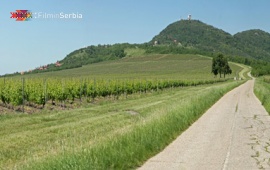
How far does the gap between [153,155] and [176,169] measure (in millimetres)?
1597

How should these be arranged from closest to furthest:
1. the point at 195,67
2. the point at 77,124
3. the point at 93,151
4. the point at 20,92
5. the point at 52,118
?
the point at 93,151 → the point at 77,124 → the point at 52,118 → the point at 20,92 → the point at 195,67

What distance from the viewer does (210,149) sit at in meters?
11.0

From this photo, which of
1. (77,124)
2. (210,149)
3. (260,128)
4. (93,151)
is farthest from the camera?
(77,124)

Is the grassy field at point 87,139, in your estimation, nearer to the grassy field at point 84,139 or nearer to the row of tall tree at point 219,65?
the grassy field at point 84,139

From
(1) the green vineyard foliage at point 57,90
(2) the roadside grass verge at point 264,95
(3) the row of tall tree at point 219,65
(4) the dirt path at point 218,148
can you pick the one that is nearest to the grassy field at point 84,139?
(4) the dirt path at point 218,148

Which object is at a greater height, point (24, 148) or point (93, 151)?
point (93, 151)

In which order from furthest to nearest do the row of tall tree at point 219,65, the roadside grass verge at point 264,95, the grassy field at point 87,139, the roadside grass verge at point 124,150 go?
the row of tall tree at point 219,65, the roadside grass verge at point 264,95, the grassy field at point 87,139, the roadside grass verge at point 124,150

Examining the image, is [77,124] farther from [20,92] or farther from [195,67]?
[195,67]

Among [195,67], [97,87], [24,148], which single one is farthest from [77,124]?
[195,67]

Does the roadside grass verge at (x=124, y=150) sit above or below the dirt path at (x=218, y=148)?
above

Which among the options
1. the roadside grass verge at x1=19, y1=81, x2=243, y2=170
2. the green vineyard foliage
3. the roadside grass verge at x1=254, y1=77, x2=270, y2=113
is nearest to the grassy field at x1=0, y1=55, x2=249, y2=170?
the roadside grass verge at x1=19, y1=81, x2=243, y2=170

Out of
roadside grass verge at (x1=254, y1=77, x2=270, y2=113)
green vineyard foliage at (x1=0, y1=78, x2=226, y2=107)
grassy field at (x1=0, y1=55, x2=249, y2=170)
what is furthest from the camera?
green vineyard foliage at (x1=0, y1=78, x2=226, y2=107)

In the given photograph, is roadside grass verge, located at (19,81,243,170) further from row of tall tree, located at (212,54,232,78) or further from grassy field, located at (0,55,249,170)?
row of tall tree, located at (212,54,232,78)

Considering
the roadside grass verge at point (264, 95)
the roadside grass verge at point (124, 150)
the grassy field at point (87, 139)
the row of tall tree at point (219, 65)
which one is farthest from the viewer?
the row of tall tree at point (219, 65)
